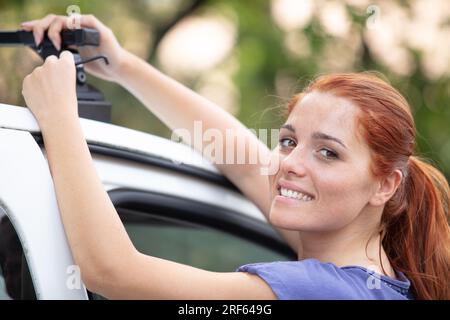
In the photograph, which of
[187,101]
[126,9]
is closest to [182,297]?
[187,101]

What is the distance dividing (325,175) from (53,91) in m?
0.68

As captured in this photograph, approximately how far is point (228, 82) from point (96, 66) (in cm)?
513

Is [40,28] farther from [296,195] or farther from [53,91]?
[296,195]

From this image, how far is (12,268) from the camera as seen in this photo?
1.88 m

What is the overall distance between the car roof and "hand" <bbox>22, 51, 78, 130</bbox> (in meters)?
0.03

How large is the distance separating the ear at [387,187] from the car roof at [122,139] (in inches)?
21.2

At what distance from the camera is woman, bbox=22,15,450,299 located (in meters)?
1.83

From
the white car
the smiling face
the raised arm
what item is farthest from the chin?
the raised arm

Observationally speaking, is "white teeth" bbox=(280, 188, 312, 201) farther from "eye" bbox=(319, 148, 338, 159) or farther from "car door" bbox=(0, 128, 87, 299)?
"car door" bbox=(0, 128, 87, 299)

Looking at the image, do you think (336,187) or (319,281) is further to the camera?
(336,187)

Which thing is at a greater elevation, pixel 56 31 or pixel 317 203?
pixel 56 31

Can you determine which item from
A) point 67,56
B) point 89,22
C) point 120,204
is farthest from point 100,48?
point 120,204
